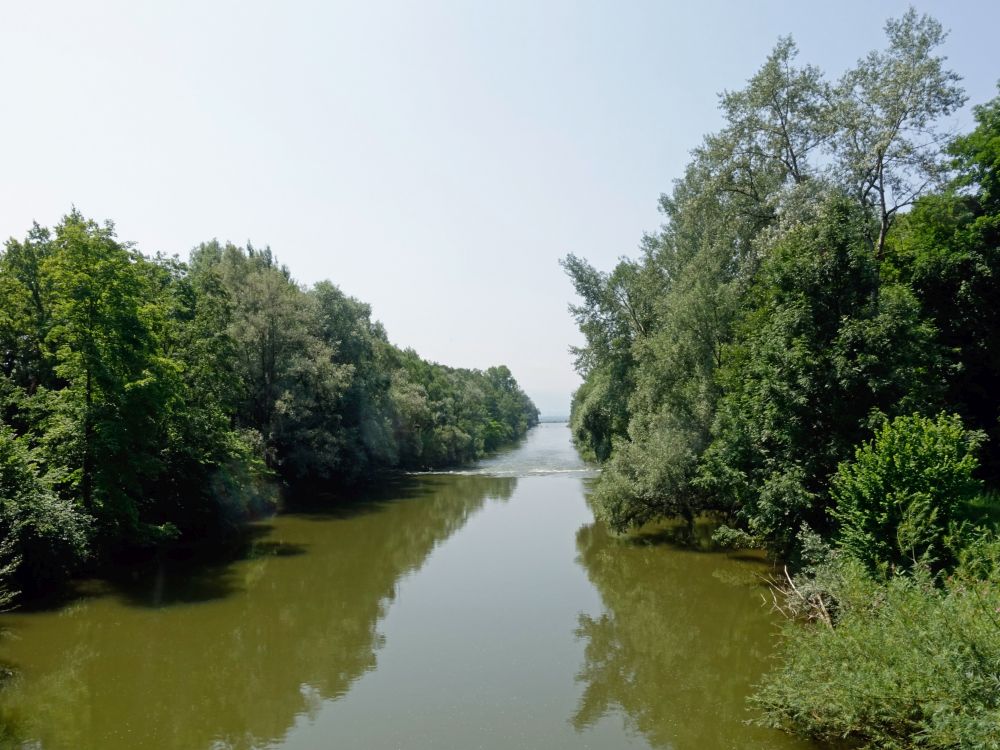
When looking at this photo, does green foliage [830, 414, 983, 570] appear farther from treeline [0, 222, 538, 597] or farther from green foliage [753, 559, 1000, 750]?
treeline [0, 222, 538, 597]

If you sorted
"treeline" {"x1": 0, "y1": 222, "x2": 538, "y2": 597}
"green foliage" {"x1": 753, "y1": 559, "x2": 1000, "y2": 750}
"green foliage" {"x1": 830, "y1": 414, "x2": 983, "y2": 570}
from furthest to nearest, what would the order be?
"treeline" {"x1": 0, "y1": 222, "x2": 538, "y2": 597}
"green foliage" {"x1": 830, "y1": 414, "x2": 983, "y2": 570}
"green foliage" {"x1": 753, "y1": 559, "x2": 1000, "y2": 750}

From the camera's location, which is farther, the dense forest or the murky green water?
the murky green water

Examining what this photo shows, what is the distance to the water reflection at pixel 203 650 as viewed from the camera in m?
11.1

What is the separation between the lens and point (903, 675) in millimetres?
8016

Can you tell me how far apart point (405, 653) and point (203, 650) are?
15.0ft

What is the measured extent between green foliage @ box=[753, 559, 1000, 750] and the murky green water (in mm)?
1240

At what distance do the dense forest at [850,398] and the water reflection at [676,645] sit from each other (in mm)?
1011

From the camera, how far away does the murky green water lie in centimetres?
1102

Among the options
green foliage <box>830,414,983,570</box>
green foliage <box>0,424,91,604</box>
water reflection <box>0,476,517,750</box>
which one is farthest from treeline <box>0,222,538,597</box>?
green foliage <box>830,414,983,570</box>

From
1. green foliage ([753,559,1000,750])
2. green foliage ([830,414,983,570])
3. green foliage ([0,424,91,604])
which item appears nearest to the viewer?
green foliage ([753,559,1000,750])

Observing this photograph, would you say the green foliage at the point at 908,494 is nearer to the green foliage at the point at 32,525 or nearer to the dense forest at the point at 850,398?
the dense forest at the point at 850,398

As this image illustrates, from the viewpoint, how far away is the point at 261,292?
122 ft

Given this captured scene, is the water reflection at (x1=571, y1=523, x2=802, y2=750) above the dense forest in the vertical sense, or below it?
below

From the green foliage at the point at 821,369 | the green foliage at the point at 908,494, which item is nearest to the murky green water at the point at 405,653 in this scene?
the green foliage at the point at 821,369
